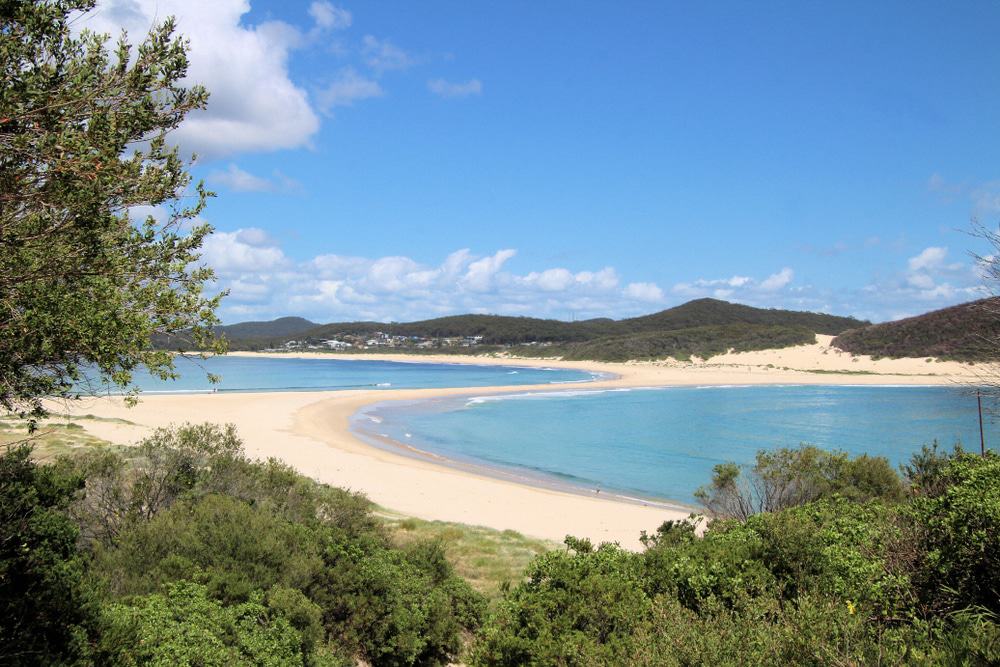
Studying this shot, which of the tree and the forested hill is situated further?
the forested hill

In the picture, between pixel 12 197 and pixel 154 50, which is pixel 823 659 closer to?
pixel 12 197

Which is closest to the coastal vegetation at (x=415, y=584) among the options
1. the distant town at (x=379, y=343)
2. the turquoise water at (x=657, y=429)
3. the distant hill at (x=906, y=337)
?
the turquoise water at (x=657, y=429)

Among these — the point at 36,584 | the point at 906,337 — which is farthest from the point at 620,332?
the point at 36,584

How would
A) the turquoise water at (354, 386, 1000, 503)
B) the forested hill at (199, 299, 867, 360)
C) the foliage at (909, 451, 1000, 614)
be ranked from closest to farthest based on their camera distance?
the foliage at (909, 451, 1000, 614) → the turquoise water at (354, 386, 1000, 503) → the forested hill at (199, 299, 867, 360)

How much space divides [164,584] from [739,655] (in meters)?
4.88

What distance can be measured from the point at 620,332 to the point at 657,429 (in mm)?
114119

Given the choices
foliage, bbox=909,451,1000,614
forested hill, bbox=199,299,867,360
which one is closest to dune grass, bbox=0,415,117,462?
foliage, bbox=909,451,1000,614

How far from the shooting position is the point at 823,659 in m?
3.28

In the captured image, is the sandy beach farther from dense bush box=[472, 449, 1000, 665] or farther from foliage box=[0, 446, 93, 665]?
dense bush box=[472, 449, 1000, 665]

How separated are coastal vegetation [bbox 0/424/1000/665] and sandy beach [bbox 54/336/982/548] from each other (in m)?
1.71

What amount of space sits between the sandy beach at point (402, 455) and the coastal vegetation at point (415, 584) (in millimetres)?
1713

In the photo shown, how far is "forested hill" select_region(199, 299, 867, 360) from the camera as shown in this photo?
308 ft

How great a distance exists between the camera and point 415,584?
7652 mm

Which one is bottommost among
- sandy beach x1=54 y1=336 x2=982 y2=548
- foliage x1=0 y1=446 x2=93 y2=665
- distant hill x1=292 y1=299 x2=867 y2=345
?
sandy beach x1=54 y1=336 x2=982 y2=548
